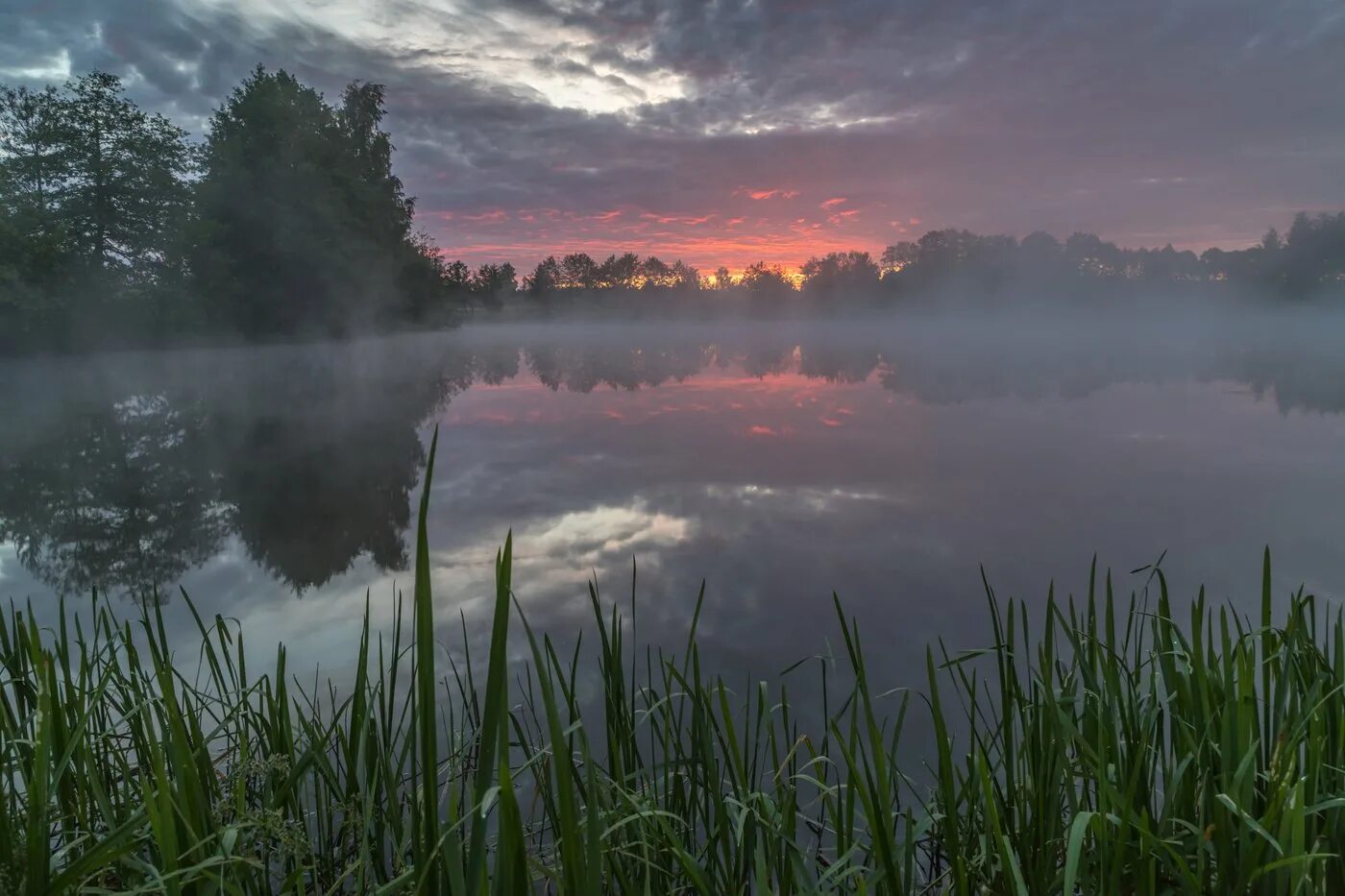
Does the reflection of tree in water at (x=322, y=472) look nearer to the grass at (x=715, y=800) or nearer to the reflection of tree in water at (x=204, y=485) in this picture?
the reflection of tree in water at (x=204, y=485)

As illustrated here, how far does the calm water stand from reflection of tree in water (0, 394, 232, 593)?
5 centimetres

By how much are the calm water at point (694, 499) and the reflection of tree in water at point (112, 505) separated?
47mm

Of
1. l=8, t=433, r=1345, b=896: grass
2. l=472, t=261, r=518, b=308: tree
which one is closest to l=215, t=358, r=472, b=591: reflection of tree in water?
l=8, t=433, r=1345, b=896: grass

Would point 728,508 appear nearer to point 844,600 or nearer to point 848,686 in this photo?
point 844,600

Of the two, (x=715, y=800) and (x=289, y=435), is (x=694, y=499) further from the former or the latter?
(x=289, y=435)

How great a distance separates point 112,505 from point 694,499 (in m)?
6.46

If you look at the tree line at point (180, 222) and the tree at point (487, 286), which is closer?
the tree line at point (180, 222)

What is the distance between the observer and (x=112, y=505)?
25.4 ft

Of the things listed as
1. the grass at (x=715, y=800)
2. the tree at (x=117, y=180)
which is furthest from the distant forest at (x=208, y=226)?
the grass at (x=715, y=800)

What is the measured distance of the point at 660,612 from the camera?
462cm

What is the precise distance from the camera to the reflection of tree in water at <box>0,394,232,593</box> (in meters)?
5.80

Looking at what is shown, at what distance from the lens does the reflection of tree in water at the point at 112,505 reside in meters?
5.80

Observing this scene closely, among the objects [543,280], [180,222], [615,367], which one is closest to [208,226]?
[180,222]

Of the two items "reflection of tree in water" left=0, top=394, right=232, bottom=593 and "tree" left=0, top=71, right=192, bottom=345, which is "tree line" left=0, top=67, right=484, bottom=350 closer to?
"tree" left=0, top=71, right=192, bottom=345
